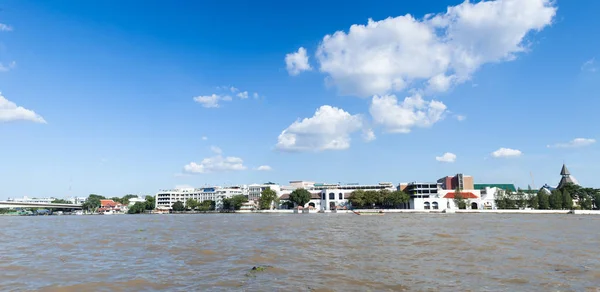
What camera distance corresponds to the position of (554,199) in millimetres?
97000

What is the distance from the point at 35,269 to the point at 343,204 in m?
118

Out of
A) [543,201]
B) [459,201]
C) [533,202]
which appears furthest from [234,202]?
[543,201]

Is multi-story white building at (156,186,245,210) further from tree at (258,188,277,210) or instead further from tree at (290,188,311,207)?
tree at (290,188,311,207)

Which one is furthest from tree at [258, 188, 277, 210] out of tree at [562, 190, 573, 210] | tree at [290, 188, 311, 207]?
tree at [562, 190, 573, 210]

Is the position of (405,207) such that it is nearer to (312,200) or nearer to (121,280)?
(312,200)

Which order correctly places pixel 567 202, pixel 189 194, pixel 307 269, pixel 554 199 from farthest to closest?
pixel 189 194 → pixel 554 199 → pixel 567 202 → pixel 307 269

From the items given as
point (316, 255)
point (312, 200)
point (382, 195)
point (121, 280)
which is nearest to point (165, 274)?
point (121, 280)

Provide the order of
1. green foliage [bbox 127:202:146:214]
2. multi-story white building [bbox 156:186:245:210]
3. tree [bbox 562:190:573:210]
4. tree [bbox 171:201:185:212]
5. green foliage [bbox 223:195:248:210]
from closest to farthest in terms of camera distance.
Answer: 1. tree [bbox 562:190:573:210]
2. green foliage [bbox 223:195:248:210]
3. tree [bbox 171:201:185:212]
4. green foliage [bbox 127:202:146:214]
5. multi-story white building [bbox 156:186:245:210]

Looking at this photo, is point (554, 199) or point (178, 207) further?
point (178, 207)

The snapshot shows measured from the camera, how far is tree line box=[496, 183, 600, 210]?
97000 millimetres

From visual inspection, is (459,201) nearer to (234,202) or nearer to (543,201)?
(543,201)

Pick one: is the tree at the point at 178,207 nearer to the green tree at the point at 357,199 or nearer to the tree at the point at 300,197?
the tree at the point at 300,197

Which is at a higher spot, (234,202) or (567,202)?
(234,202)

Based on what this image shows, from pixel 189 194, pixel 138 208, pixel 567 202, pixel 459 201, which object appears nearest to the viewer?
pixel 567 202
